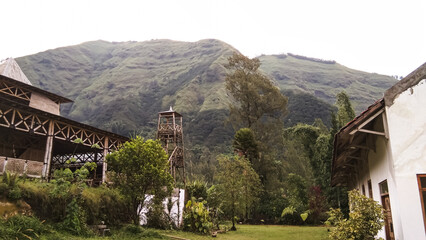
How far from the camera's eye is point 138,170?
1566 centimetres

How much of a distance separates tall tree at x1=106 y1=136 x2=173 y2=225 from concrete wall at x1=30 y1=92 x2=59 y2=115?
907 cm

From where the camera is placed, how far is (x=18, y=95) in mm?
20422

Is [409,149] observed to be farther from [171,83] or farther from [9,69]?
[171,83]

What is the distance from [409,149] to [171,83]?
109m

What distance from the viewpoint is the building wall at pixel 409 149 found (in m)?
7.58

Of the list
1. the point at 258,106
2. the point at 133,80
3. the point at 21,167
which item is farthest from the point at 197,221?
the point at 133,80

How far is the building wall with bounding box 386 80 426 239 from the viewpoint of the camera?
758cm

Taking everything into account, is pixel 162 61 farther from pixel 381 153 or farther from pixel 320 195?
pixel 381 153

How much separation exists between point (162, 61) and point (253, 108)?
378ft

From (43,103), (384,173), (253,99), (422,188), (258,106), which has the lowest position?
(422,188)

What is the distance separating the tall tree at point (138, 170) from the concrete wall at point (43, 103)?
29.8 ft

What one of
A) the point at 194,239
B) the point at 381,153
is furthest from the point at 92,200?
the point at 381,153

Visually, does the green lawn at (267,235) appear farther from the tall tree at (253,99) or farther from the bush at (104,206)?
the tall tree at (253,99)

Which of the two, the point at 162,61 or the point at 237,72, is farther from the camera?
the point at 162,61
